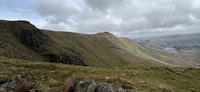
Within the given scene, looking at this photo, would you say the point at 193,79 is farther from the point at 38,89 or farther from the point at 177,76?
the point at 38,89

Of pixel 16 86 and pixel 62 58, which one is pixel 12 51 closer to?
pixel 16 86

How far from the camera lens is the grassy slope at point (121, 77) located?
1048 inches

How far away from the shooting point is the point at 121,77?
2888 cm

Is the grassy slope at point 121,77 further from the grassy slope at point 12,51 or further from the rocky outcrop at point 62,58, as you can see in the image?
the rocky outcrop at point 62,58

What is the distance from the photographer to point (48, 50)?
15512cm

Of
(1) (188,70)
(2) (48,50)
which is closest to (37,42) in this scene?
(2) (48,50)

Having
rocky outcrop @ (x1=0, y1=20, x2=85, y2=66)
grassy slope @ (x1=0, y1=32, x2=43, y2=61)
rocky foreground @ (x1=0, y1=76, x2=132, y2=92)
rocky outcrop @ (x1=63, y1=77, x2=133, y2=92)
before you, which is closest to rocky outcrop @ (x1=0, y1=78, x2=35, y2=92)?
rocky foreground @ (x1=0, y1=76, x2=132, y2=92)

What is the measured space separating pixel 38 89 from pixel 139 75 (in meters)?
13.4

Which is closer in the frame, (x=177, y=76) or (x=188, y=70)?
(x=177, y=76)

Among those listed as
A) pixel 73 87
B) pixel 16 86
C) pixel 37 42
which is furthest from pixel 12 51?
pixel 37 42

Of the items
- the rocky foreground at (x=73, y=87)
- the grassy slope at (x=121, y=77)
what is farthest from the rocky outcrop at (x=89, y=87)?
the grassy slope at (x=121, y=77)

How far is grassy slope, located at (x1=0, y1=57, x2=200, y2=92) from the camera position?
26609mm

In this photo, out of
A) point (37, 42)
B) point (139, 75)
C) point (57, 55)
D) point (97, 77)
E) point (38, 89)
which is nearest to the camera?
point (38, 89)

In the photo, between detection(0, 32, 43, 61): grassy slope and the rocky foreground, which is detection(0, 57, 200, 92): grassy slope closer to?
the rocky foreground
